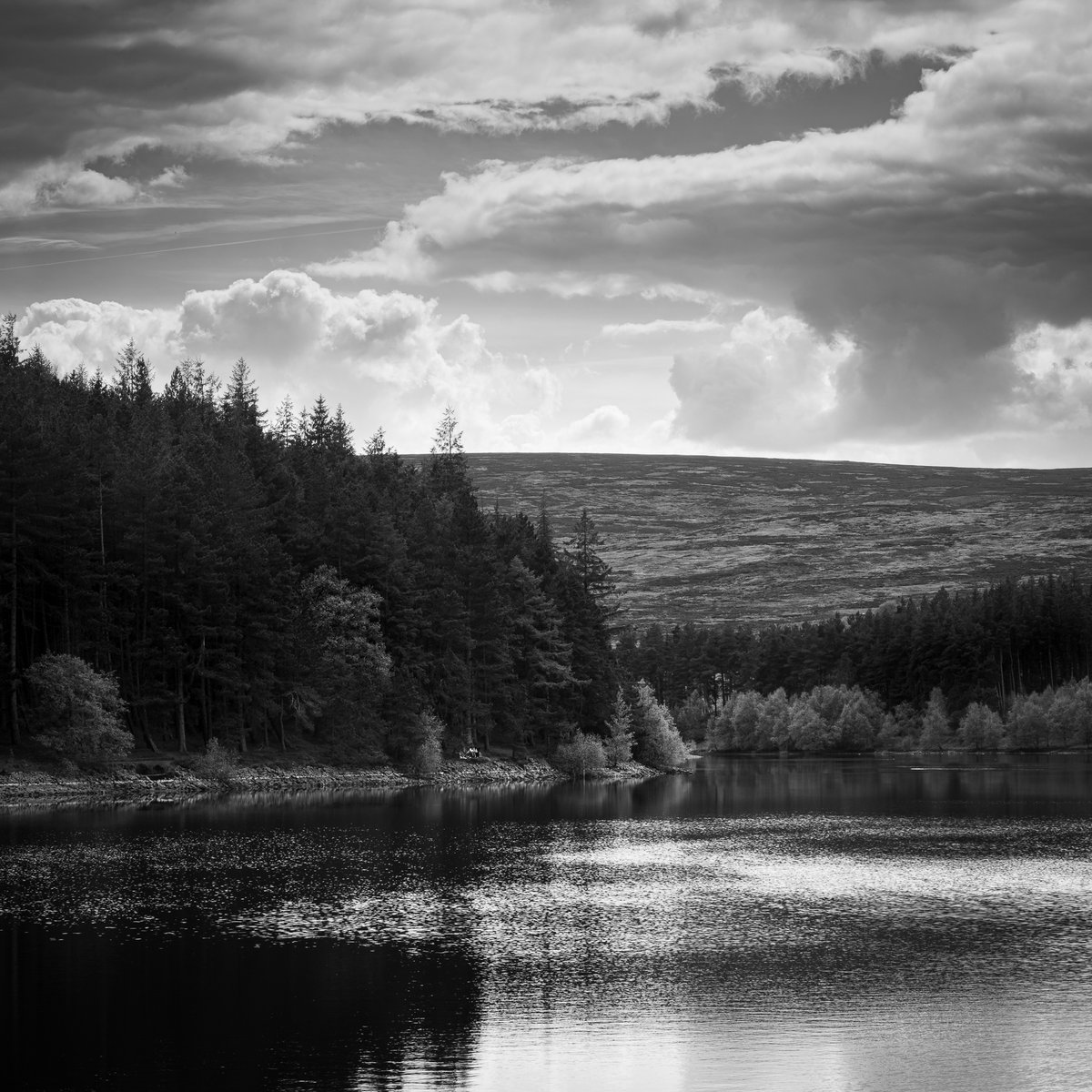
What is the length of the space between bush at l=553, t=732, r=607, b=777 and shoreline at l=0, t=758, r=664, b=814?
87cm

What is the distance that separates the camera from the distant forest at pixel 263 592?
8756cm

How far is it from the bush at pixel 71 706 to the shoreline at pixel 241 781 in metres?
2.21

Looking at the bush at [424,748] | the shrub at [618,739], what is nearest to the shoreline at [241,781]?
the bush at [424,748]

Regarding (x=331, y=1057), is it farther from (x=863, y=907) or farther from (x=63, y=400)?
(x=63, y=400)

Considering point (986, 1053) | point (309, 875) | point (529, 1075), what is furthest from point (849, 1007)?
point (309, 875)

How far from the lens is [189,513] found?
9588cm

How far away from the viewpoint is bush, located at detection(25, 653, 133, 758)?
81875 millimetres

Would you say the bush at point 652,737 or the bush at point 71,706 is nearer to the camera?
the bush at point 71,706

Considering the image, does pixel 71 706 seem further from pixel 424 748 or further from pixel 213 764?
pixel 424 748

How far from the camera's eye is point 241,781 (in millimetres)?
95000

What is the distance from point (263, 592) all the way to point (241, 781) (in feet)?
47.1

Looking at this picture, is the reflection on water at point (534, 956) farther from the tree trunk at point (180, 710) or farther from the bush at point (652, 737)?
the bush at point (652, 737)

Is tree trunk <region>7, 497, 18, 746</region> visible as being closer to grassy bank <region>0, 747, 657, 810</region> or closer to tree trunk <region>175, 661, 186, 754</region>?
grassy bank <region>0, 747, 657, 810</region>

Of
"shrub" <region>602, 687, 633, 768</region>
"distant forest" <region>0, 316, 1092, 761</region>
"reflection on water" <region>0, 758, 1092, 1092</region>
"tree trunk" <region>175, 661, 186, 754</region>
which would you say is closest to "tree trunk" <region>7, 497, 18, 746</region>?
"distant forest" <region>0, 316, 1092, 761</region>
